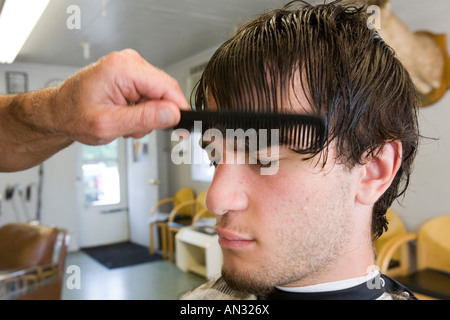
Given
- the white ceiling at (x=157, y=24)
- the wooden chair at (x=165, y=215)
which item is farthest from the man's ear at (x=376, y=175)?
the wooden chair at (x=165, y=215)

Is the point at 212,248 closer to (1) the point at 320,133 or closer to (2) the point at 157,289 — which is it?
(2) the point at 157,289

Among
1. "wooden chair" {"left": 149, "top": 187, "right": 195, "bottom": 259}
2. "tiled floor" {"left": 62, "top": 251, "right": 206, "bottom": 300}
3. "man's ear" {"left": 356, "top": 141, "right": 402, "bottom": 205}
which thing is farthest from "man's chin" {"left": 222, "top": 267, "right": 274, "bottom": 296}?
"wooden chair" {"left": 149, "top": 187, "right": 195, "bottom": 259}

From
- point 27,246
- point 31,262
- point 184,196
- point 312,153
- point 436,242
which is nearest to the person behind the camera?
point 312,153

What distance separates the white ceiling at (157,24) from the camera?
136cm

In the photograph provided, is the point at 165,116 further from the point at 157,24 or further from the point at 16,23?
the point at 16,23

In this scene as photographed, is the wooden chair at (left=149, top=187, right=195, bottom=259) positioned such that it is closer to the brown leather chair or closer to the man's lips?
the brown leather chair

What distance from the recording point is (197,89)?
1.02m

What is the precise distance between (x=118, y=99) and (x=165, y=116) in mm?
76

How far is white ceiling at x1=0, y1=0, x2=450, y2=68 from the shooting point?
136 cm

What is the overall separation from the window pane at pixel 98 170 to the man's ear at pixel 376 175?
425cm

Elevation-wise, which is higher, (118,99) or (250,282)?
(118,99)

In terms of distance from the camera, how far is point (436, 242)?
1.73 m

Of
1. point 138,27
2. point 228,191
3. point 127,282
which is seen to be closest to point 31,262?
point 127,282

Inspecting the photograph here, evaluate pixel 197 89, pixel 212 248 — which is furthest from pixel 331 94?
pixel 212 248
